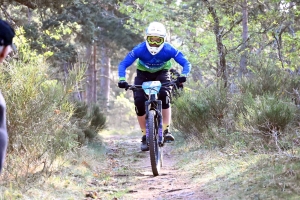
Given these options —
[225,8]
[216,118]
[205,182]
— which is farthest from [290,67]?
[205,182]

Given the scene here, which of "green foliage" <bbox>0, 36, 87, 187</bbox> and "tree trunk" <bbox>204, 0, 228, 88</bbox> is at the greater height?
"tree trunk" <bbox>204, 0, 228, 88</bbox>

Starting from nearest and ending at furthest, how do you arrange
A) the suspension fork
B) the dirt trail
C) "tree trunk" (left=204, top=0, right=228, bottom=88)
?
the dirt trail < the suspension fork < "tree trunk" (left=204, top=0, right=228, bottom=88)

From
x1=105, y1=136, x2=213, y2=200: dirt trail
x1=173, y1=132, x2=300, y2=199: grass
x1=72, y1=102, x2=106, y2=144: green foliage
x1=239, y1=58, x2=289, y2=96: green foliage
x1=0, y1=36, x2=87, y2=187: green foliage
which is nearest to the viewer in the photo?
x1=173, y1=132, x2=300, y2=199: grass

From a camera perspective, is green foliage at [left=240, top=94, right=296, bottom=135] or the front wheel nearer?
green foliage at [left=240, top=94, right=296, bottom=135]

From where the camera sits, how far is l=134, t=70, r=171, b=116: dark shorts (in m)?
5.62

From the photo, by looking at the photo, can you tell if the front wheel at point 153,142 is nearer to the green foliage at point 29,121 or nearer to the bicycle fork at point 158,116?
the bicycle fork at point 158,116

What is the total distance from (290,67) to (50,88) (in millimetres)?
6312

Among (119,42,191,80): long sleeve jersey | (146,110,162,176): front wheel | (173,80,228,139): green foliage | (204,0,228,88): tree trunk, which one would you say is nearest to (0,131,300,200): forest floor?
(146,110,162,176): front wheel

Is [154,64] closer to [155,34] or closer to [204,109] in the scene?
[155,34]

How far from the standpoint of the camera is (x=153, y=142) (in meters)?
5.18

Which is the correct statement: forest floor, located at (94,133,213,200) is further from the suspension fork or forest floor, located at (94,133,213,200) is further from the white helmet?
the white helmet

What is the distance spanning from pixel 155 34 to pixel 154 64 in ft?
1.68

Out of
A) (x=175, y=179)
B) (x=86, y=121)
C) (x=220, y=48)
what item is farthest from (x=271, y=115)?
(x=86, y=121)

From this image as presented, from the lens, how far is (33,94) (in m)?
4.23
